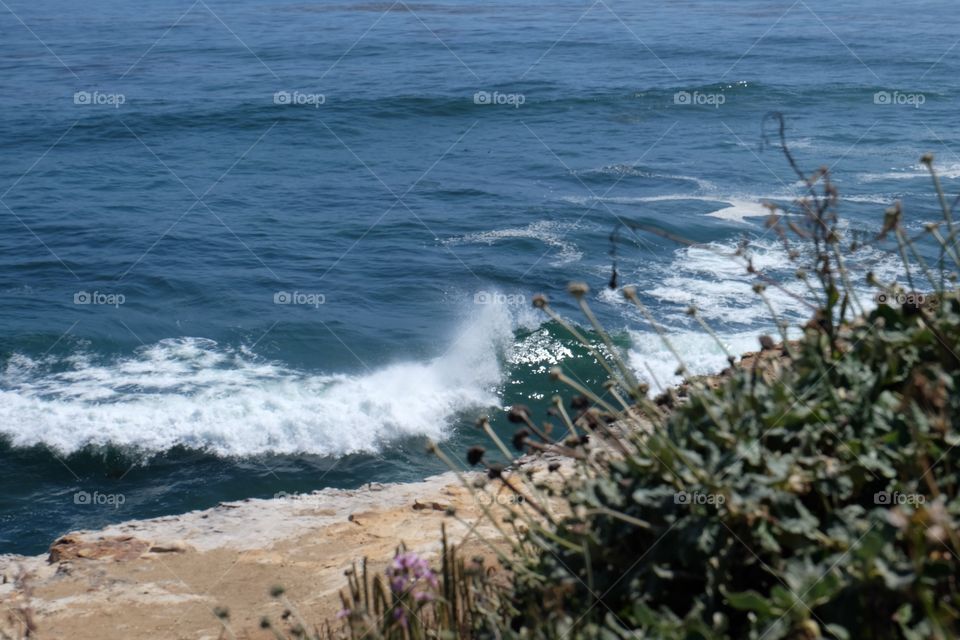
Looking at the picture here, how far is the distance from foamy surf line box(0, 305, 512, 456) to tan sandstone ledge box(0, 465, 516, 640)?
3323 mm

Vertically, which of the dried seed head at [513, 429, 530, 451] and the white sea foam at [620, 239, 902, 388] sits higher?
the white sea foam at [620, 239, 902, 388]

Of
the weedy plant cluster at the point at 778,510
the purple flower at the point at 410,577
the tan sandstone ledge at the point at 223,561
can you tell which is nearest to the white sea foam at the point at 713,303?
the tan sandstone ledge at the point at 223,561

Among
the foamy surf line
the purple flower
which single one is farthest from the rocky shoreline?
the foamy surf line

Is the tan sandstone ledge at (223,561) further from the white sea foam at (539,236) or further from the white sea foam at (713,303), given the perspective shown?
the white sea foam at (539,236)

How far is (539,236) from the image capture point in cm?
1811

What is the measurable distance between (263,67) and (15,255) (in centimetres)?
1676

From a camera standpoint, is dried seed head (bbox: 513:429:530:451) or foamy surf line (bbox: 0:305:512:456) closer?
dried seed head (bbox: 513:429:530:451)

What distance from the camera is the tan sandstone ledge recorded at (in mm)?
6332

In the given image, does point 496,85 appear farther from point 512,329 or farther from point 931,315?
point 931,315

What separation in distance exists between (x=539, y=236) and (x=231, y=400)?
7.02 m

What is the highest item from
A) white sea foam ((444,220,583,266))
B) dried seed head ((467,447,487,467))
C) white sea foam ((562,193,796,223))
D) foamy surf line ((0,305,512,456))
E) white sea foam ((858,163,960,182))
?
white sea foam ((858,163,960,182))

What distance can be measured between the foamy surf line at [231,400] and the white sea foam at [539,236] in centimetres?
337

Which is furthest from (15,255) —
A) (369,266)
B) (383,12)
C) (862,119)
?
(383,12)

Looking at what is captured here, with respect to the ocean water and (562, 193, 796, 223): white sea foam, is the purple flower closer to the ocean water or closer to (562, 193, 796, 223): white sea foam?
the ocean water
